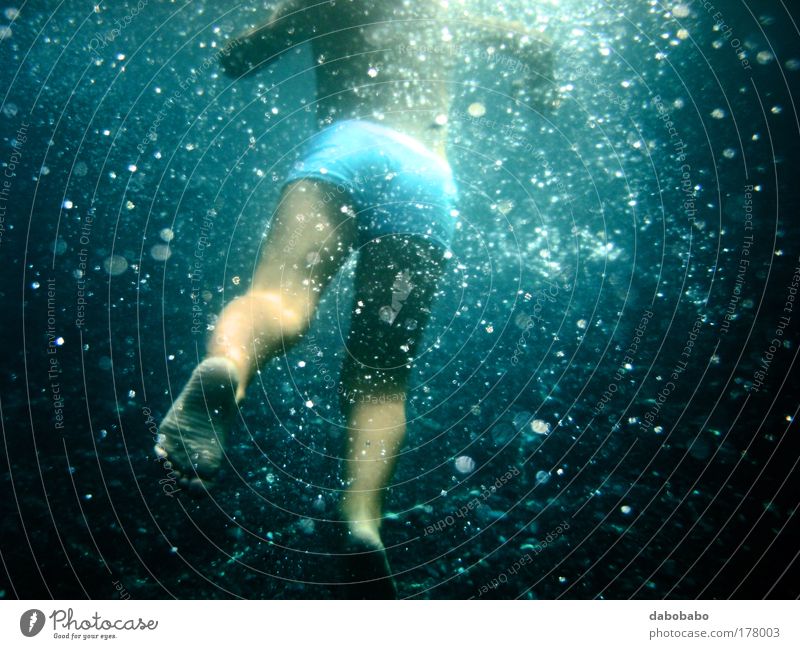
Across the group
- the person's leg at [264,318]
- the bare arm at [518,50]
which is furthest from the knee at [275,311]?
the bare arm at [518,50]

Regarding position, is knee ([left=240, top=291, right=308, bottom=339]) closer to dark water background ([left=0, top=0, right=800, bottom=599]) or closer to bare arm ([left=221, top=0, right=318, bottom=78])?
dark water background ([left=0, top=0, right=800, bottom=599])

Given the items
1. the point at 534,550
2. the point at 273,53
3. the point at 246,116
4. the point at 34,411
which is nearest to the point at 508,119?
the point at 273,53

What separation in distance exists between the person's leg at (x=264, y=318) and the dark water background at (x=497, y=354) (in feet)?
0.25

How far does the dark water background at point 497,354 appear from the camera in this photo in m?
0.67

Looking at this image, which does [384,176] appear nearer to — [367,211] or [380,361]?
[367,211]

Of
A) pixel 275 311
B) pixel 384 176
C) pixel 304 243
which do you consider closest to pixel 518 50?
pixel 384 176

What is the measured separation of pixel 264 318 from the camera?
0.67 m

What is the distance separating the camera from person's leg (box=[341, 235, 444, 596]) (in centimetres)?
70

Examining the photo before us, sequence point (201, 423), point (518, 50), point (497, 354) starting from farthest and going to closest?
point (497, 354)
point (518, 50)
point (201, 423)

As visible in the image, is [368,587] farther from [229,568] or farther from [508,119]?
[508,119]

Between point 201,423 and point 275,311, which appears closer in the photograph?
point 201,423

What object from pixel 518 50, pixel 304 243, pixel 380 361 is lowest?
pixel 380 361

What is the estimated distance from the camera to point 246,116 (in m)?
1.22

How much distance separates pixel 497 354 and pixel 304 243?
0.49m
